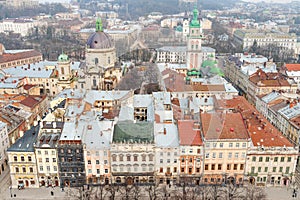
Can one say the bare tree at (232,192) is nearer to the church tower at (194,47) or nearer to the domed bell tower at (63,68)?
the domed bell tower at (63,68)

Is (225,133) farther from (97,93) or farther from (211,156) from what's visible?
(97,93)

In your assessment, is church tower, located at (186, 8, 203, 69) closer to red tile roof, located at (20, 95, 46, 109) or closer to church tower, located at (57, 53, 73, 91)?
church tower, located at (57, 53, 73, 91)

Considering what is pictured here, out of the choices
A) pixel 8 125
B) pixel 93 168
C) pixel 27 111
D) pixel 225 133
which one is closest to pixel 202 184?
pixel 225 133

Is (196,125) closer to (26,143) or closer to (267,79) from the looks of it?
(26,143)

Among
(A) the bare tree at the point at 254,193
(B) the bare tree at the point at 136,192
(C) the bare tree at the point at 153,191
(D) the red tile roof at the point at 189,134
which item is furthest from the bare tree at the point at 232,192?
(B) the bare tree at the point at 136,192

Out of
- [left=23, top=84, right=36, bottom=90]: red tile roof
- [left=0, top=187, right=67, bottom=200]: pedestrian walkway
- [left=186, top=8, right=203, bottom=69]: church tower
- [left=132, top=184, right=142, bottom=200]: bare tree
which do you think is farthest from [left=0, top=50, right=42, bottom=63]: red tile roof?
[left=132, top=184, right=142, bottom=200]: bare tree
